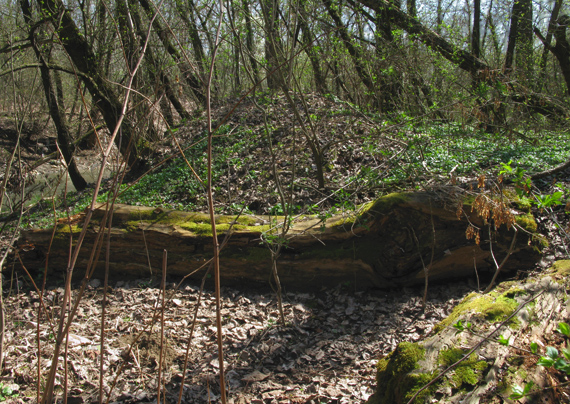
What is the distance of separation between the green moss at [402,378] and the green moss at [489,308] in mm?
357

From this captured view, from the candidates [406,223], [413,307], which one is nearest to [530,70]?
[406,223]

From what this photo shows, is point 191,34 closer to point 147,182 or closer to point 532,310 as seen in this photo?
point 147,182

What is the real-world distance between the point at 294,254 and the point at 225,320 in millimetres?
1084

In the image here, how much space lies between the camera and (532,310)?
2.28 m

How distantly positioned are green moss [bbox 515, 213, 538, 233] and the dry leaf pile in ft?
2.93

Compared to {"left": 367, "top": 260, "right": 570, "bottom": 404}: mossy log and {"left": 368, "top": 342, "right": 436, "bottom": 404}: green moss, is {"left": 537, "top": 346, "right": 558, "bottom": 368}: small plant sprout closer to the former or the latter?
{"left": 367, "top": 260, "right": 570, "bottom": 404}: mossy log

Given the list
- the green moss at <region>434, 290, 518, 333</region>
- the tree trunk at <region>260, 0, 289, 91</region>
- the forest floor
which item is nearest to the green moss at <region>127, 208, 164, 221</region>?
the forest floor

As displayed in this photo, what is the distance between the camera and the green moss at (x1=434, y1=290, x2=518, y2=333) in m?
2.35

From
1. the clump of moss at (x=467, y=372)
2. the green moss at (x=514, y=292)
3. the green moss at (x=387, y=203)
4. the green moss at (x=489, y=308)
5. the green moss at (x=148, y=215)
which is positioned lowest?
the clump of moss at (x=467, y=372)

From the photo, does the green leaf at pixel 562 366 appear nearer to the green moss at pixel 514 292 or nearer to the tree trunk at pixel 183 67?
the green moss at pixel 514 292

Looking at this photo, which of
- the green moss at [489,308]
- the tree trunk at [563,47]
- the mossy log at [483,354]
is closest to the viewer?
the mossy log at [483,354]

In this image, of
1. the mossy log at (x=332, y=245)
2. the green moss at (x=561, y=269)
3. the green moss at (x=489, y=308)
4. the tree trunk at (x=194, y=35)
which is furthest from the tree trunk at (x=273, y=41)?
the tree trunk at (x=194, y=35)

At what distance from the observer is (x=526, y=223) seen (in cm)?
389

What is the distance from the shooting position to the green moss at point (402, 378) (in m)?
1.92
